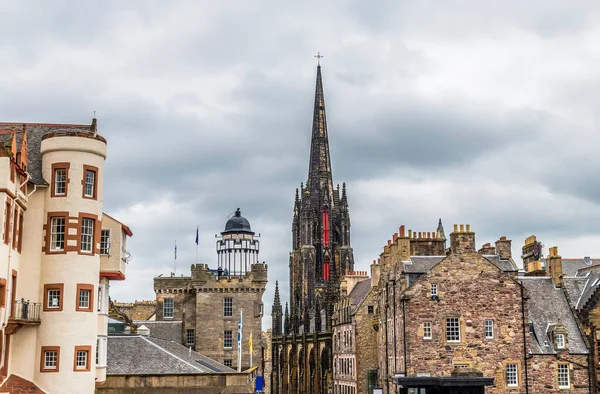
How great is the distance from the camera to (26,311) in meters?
30.2

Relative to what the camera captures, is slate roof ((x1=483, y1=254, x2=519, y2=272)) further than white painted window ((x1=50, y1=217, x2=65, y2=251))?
Yes

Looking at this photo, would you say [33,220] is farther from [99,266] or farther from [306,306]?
[306,306]

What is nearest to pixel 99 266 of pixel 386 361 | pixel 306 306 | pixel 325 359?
pixel 386 361

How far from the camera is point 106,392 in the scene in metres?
39.8

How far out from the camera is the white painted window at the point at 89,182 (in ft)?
108

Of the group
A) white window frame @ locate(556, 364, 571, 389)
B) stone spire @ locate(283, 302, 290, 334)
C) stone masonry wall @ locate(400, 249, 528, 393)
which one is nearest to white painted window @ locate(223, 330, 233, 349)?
stone masonry wall @ locate(400, 249, 528, 393)

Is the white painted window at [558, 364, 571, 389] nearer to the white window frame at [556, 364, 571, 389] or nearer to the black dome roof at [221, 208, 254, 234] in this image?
the white window frame at [556, 364, 571, 389]

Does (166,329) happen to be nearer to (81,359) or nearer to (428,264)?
(428,264)

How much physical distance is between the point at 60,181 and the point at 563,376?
106 feet

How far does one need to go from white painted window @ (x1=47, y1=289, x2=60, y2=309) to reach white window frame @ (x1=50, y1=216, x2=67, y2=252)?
1.68 metres

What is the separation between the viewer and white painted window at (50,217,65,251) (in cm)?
3184

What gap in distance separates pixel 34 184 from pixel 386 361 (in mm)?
31292

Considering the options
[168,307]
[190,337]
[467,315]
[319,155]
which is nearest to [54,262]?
[467,315]

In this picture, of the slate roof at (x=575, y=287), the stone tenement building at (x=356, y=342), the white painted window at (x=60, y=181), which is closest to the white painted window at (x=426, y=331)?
the slate roof at (x=575, y=287)
